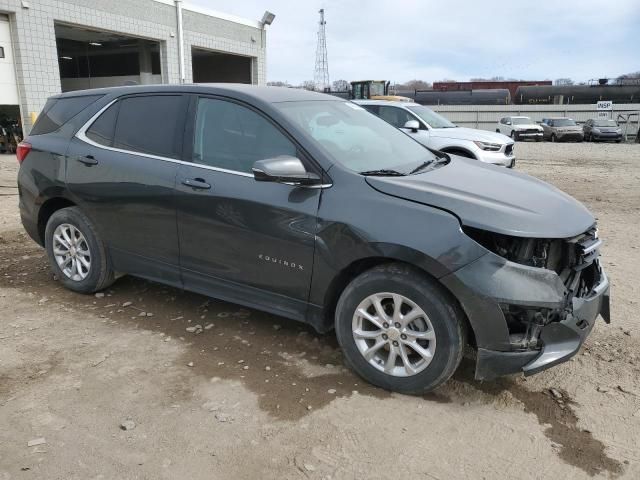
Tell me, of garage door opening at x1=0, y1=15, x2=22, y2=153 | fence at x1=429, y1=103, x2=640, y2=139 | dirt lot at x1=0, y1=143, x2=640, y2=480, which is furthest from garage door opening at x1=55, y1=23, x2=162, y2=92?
dirt lot at x1=0, y1=143, x2=640, y2=480

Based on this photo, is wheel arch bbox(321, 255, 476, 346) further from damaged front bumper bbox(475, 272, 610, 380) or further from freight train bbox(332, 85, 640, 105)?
freight train bbox(332, 85, 640, 105)

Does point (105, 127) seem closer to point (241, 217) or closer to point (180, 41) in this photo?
point (241, 217)

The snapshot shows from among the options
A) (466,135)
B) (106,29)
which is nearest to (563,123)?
(466,135)

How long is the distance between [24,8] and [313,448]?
1770 cm

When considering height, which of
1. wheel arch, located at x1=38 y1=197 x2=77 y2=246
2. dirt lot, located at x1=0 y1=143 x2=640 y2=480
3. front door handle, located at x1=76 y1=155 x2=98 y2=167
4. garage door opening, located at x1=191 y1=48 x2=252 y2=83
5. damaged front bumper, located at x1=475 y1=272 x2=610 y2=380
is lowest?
dirt lot, located at x1=0 y1=143 x2=640 y2=480

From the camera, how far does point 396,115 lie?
1223 cm

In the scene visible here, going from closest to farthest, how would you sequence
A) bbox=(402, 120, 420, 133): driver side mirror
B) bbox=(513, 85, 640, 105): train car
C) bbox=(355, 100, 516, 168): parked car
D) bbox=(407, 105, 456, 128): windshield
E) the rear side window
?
the rear side window < bbox=(402, 120, 420, 133): driver side mirror < bbox=(355, 100, 516, 168): parked car < bbox=(407, 105, 456, 128): windshield < bbox=(513, 85, 640, 105): train car

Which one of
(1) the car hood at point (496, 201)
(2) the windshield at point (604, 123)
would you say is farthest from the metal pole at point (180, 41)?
(2) the windshield at point (604, 123)

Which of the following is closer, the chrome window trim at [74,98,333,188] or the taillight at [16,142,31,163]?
the chrome window trim at [74,98,333,188]

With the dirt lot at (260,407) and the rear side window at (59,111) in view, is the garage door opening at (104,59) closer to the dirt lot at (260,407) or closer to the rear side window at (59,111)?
the rear side window at (59,111)

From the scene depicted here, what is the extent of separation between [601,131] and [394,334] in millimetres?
30497

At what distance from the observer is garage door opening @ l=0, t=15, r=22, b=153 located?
15.9 m

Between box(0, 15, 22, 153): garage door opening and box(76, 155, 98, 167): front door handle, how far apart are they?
565 inches

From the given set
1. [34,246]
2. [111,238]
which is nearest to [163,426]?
[111,238]
